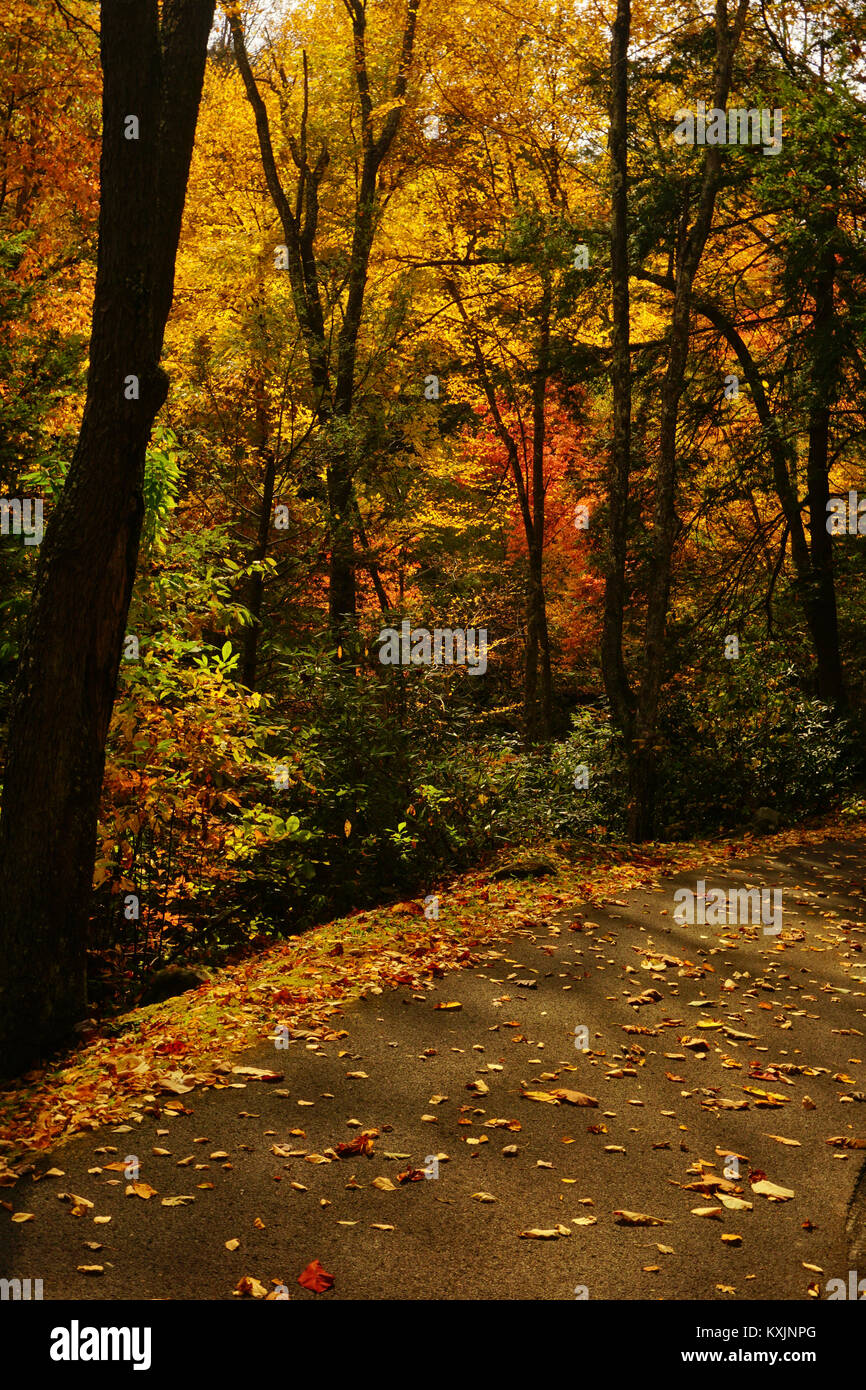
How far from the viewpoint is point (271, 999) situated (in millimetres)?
6477

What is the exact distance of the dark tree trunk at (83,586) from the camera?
5.61m

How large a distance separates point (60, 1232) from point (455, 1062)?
7.92 feet

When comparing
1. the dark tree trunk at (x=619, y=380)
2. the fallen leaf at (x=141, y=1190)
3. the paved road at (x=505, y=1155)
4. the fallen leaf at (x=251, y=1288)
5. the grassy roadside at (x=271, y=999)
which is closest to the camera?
the fallen leaf at (x=251, y=1288)

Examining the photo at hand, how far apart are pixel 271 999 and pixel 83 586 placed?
2728 mm

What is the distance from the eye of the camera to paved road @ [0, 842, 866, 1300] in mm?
3906

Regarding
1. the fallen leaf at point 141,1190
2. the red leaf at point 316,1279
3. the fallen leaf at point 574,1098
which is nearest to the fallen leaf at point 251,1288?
the red leaf at point 316,1279

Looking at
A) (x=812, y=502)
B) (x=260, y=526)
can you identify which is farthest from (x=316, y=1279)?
(x=812, y=502)

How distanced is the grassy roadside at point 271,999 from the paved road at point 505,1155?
17 cm

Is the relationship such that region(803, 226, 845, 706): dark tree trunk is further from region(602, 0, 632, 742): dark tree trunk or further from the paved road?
the paved road

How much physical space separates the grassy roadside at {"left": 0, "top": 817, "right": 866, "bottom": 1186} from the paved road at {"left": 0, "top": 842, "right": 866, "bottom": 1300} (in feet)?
0.57

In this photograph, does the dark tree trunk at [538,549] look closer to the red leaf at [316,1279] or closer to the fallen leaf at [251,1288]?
the red leaf at [316,1279]

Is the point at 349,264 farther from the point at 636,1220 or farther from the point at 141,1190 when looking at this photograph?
the point at 636,1220
